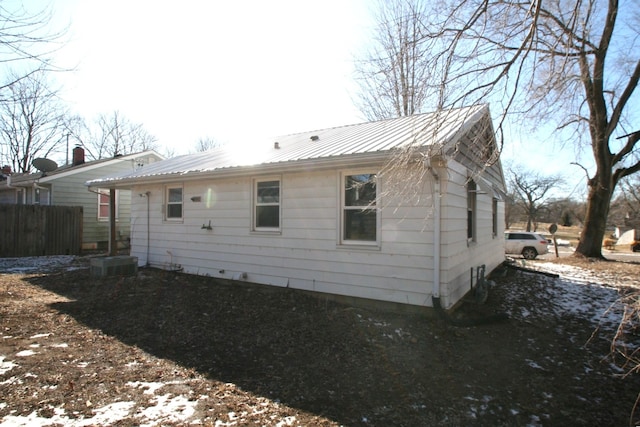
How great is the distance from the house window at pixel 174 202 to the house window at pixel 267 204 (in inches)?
115

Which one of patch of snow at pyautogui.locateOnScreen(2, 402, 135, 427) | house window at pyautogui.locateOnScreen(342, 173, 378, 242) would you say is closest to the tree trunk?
house window at pyautogui.locateOnScreen(342, 173, 378, 242)

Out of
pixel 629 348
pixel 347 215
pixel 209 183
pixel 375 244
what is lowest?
pixel 629 348

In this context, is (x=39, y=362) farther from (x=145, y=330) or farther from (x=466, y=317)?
(x=466, y=317)

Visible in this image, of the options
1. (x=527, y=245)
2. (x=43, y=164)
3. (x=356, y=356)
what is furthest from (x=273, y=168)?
(x=527, y=245)

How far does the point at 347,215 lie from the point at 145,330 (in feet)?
12.3

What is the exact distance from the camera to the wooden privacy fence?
1316cm

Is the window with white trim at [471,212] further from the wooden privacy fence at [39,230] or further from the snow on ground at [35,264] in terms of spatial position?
the wooden privacy fence at [39,230]

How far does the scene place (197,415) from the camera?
3064mm

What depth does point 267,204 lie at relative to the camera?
25.0 ft

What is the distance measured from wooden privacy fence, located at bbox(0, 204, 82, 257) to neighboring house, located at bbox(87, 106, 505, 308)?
712 cm

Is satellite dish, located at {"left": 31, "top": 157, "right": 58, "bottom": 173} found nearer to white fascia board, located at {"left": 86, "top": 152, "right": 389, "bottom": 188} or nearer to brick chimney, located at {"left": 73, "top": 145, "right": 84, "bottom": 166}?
brick chimney, located at {"left": 73, "top": 145, "right": 84, "bottom": 166}

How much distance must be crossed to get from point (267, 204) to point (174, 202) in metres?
3.52

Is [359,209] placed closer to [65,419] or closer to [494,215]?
[65,419]

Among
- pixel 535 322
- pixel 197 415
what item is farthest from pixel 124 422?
pixel 535 322
